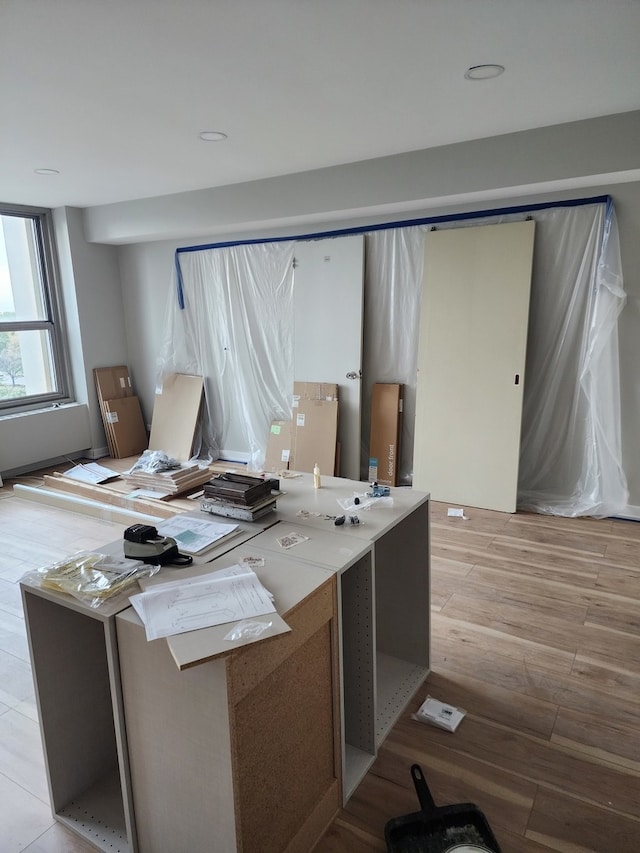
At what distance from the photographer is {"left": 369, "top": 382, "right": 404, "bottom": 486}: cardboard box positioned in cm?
442

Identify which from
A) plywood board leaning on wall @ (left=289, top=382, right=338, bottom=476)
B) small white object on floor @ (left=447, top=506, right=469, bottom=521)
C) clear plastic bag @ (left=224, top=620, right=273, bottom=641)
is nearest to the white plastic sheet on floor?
plywood board leaning on wall @ (left=289, top=382, right=338, bottom=476)

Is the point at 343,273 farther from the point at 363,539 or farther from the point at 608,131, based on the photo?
the point at 363,539

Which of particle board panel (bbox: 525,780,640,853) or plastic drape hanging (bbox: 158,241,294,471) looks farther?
plastic drape hanging (bbox: 158,241,294,471)

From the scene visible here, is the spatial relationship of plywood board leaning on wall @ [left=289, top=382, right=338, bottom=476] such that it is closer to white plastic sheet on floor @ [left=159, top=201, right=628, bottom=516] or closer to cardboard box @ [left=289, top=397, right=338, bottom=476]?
cardboard box @ [left=289, top=397, right=338, bottom=476]

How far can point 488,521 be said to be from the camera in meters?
3.84

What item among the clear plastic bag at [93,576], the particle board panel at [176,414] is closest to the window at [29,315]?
the particle board panel at [176,414]

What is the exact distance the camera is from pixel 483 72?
2.39 m

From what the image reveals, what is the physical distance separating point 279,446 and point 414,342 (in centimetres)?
156

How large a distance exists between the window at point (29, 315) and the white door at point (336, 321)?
2672 mm

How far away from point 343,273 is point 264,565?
330cm

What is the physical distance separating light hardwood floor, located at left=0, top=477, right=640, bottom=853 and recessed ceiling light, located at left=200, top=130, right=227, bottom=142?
2740 mm

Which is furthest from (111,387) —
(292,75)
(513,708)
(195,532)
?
(513,708)

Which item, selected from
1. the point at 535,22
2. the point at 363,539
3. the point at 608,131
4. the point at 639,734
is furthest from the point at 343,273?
the point at 639,734

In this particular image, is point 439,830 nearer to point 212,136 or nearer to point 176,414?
point 212,136
